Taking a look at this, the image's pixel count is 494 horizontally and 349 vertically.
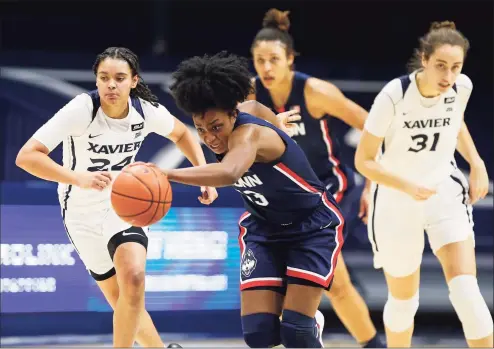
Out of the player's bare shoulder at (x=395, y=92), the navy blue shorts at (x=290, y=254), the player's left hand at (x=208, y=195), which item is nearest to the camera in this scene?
the navy blue shorts at (x=290, y=254)

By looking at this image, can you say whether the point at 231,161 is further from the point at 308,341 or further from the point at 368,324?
the point at 368,324

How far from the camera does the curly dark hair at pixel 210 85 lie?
4156mm

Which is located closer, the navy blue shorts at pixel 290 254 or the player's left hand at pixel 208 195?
the navy blue shorts at pixel 290 254

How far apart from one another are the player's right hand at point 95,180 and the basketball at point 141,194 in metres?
0.52

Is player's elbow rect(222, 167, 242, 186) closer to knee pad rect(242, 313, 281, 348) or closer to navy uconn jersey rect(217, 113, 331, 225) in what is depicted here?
navy uconn jersey rect(217, 113, 331, 225)

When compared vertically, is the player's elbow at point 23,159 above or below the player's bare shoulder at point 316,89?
below

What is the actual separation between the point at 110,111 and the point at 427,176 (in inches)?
77.4

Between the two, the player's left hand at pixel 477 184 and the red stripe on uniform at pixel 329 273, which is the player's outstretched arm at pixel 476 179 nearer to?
the player's left hand at pixel 477 184

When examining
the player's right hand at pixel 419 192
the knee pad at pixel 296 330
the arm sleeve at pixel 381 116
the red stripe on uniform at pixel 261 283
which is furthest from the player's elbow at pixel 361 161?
the knee pad at pixel 296 330

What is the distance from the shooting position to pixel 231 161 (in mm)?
3848

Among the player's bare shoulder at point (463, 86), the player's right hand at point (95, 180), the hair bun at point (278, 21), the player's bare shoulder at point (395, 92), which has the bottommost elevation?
the player's right hand at point (95, 180)

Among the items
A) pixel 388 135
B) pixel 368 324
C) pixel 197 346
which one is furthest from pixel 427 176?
pixel 197 346

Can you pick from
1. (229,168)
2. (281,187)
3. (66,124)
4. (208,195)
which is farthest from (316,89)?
(229,168)

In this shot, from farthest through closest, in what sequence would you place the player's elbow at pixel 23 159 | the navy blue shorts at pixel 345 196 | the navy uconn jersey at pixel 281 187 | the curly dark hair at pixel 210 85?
the navy blue shorts at pixel 345 196 < the player's elbow at pixel 23 159 < the navy uconn jersey at pixel 281 187 < the curly dark hair at pixel 210 85
